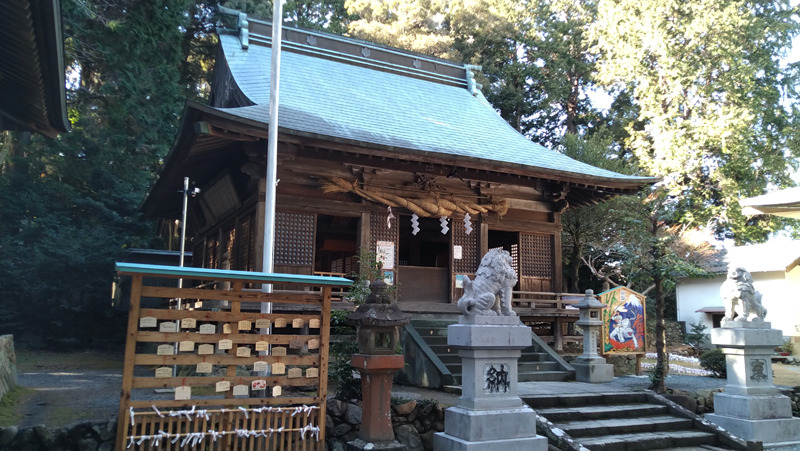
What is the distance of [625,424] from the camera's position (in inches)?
305

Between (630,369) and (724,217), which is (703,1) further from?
(630,369)

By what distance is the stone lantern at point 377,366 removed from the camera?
621cm

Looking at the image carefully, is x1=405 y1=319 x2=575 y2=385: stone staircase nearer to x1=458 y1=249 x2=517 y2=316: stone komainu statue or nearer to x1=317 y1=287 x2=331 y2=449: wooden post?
x1=458 y1=249 x2=517 y2=316: stone komainu statue

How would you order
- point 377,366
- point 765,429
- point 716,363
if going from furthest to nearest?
point 716,363 < point 765,429 < point 377,366

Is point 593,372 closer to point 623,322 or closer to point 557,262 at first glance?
point 623,322

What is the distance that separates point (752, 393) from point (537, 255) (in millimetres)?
6406

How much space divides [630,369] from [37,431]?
1234 cm

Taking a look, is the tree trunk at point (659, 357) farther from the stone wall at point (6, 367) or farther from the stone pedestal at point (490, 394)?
the stone wall at point (6, 367)

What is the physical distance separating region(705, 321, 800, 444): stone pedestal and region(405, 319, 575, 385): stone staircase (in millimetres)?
2660

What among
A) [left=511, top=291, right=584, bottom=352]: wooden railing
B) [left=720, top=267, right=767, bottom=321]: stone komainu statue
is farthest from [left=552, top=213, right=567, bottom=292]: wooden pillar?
[left=720, top=267, right=767, bottom=321]: stone komainu statue

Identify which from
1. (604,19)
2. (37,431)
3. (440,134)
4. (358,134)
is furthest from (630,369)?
(604,19)

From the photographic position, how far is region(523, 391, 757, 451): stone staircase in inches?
284

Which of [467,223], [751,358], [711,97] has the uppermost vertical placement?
[711,97]

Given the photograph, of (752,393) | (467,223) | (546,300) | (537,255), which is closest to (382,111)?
(467,223)
